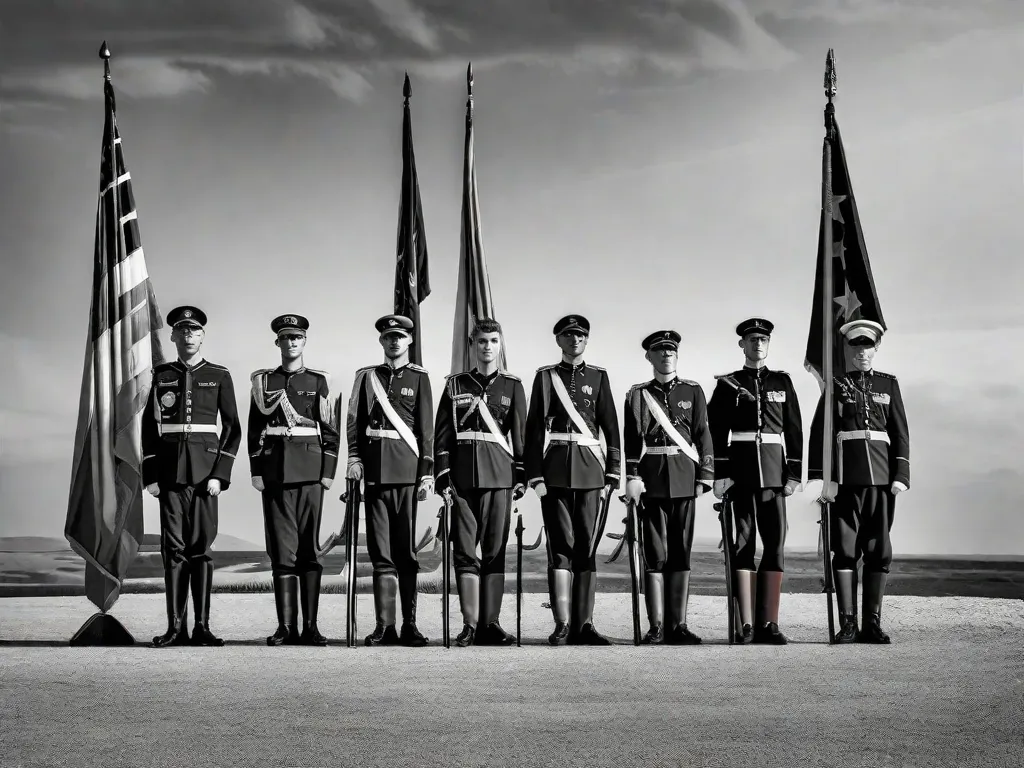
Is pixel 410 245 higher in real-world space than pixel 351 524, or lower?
higher

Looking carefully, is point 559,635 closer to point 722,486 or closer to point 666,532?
point 666,532

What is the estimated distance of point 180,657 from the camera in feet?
17.3

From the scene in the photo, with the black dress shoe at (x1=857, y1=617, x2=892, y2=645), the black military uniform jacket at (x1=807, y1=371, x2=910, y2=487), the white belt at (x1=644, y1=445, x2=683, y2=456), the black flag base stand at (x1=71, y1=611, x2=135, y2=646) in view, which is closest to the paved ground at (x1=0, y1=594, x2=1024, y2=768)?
the black dress shoe at (x1=857, y1=617, x2=892, y2=645)

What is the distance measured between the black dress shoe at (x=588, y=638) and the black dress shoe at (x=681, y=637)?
0.34 metres

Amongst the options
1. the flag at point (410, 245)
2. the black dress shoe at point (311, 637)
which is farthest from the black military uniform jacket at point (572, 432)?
the flag at point (410, 245)

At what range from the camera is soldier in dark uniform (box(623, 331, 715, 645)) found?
19.2 ft

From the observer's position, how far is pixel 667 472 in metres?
5.91

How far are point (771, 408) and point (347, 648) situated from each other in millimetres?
2541

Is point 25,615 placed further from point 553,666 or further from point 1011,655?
point 1011,655

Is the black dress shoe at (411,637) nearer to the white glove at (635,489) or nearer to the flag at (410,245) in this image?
the white glove at (635,489)

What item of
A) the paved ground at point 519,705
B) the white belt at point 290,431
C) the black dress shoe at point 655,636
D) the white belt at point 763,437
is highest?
the white belt at point 290,431

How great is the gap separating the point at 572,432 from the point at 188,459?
6.68ft

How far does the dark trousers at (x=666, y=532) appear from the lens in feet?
19.2

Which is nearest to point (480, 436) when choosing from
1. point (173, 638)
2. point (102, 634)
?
point (173, 638)
